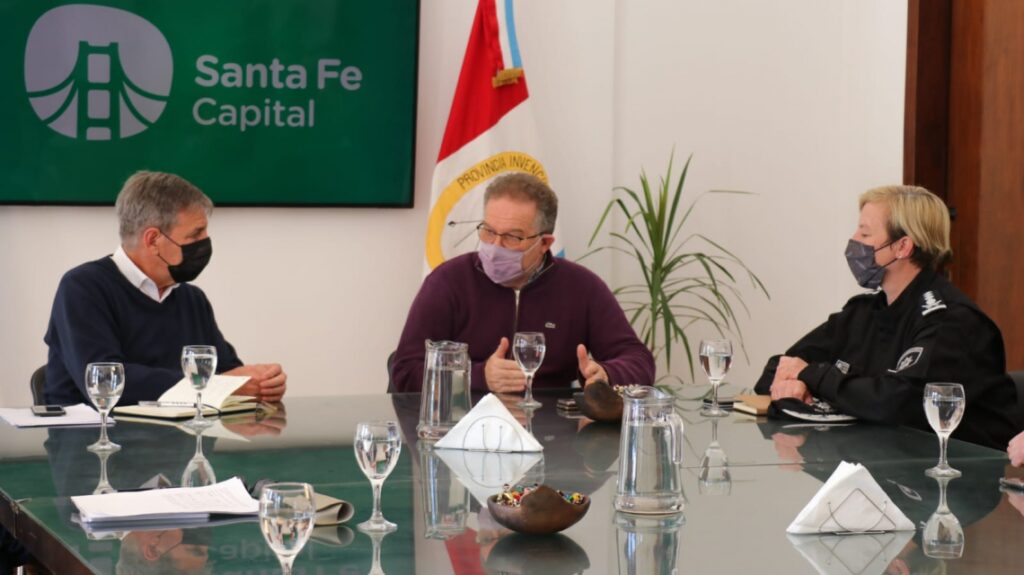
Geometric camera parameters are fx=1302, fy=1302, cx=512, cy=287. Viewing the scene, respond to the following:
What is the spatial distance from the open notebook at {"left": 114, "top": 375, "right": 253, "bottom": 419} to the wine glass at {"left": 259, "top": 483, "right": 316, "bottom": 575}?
1.47m

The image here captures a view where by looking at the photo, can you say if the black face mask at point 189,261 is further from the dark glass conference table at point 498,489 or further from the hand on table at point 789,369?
the hand on table at point 789,369

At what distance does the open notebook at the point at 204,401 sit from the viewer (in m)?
2.87

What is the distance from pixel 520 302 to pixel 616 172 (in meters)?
1.62

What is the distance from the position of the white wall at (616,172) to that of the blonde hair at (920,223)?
178cm

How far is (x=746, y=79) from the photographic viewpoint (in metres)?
5.51

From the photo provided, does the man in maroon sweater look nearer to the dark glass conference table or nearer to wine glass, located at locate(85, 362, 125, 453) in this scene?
the dark glass conference table

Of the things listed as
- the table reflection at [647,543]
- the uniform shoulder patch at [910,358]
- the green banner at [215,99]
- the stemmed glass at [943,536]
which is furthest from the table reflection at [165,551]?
the green banner at [215,99]

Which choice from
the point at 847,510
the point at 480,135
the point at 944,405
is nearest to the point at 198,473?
the point at 847,510

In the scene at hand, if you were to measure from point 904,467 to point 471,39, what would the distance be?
9.60 feet

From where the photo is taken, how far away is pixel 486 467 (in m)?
2.34

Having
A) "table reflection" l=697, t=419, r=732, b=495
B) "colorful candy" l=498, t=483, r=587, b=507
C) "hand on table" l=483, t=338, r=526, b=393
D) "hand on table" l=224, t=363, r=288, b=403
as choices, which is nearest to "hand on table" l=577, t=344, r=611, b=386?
"hand on table" l=483, t=338, r=526, b=393

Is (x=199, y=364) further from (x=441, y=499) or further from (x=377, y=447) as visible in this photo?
(x=377, y=447)

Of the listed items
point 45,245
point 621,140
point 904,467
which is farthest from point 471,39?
point 904,467

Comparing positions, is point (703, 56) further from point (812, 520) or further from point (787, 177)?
point (812, 520)
